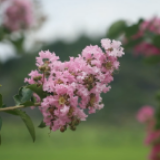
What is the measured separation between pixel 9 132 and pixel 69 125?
6.00 meters

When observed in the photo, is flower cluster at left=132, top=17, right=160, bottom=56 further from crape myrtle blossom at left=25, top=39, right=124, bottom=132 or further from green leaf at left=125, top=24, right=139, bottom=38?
crape myrtle blossom at left=25, top=39, right=124, bottom=132

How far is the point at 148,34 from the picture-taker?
0.99 m

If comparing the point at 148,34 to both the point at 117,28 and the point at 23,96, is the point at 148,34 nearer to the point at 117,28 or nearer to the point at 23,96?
the point at 117,28

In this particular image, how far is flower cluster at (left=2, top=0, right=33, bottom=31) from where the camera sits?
47.7 inches

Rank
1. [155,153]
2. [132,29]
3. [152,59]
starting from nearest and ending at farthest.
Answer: [132,29], [152,59], [155,153]

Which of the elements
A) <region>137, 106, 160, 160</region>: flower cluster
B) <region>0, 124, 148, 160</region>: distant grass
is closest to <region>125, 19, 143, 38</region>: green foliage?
<region>137, 106, 160, 160</region>: flower cluster

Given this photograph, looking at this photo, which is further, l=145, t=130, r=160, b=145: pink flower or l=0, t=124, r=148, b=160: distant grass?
l=0, t=124, r=148, b=160: distant grass

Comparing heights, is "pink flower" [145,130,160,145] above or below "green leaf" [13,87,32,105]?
above

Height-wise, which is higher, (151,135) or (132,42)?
(132,42)

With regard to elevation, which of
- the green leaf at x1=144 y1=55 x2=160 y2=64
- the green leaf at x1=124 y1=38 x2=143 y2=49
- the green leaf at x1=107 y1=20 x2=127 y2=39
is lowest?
the green leaf at x1=144 y1=55 x2=160 y2=64

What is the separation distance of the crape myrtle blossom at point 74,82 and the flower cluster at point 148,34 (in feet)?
1.56

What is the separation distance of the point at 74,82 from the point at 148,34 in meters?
0.57

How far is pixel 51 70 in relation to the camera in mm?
523

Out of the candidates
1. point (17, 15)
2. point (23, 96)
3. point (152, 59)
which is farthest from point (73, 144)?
point (23, 96)
